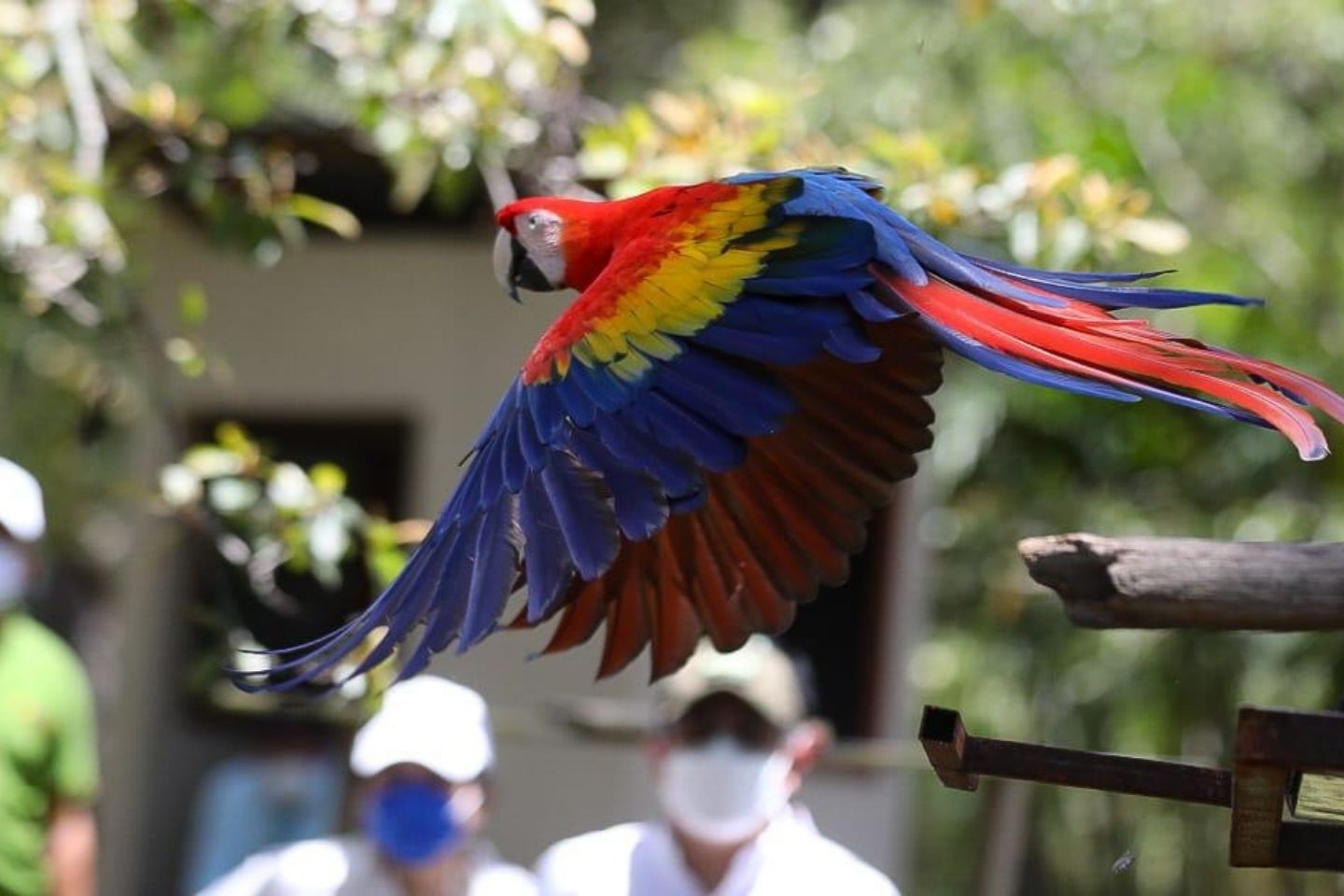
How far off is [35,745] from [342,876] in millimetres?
418

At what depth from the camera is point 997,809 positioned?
9.97ft

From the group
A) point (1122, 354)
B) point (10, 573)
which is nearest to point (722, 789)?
point (10, 573)

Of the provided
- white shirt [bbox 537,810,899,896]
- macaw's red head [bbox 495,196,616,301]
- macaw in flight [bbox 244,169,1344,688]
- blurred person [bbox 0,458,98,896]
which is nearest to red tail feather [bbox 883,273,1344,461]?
macaw in flight [bbox 244,169,1344,688]

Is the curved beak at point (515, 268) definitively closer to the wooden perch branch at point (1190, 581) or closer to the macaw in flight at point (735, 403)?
the macaw in flight at point (735, 403)

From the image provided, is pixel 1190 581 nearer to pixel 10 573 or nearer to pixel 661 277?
pixel 661 277

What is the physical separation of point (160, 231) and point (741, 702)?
194 cm

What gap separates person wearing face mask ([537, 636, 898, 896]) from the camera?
7.86ft

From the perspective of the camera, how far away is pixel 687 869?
2.44 metres

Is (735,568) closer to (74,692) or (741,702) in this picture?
(741,702)

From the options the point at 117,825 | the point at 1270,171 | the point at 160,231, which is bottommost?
the point at 117,825

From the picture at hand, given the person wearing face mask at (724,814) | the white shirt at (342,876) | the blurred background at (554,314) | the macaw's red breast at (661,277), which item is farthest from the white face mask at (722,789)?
the macaw's red breast at (661,277)

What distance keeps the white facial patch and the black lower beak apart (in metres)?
0.01

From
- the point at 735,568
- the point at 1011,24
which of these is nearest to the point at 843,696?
the point at 1011,24

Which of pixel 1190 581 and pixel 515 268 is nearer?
pixel 1190 581
